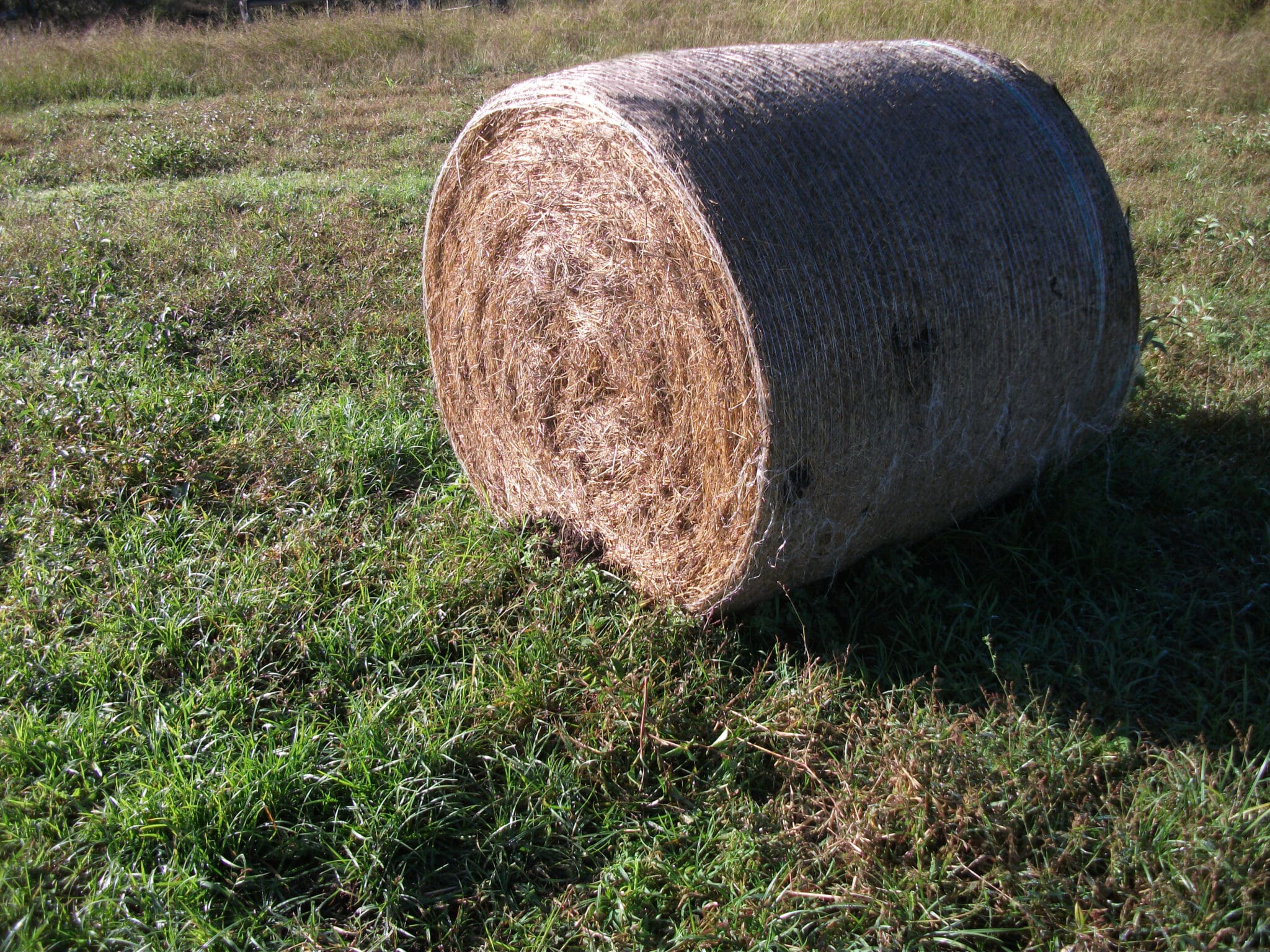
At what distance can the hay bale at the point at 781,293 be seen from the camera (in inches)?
110

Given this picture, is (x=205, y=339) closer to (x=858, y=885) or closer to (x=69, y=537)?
(x=69, y=537)

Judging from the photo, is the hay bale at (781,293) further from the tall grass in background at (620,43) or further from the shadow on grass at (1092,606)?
the tall grass in background at (620,43)

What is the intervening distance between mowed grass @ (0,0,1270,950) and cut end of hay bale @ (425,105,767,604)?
27 cm

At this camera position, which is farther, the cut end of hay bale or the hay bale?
the cut end of hay bale

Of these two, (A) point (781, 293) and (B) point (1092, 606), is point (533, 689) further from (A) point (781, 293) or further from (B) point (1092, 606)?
(B) point (1092, 606)

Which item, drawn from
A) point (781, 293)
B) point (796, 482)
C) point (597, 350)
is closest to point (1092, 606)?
point (796, 482)

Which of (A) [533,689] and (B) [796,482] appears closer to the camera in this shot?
(B) [796,482]

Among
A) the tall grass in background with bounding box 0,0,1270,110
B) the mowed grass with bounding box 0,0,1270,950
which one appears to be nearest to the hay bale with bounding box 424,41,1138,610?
the mowed grass with bounding box 0,0,1270,950

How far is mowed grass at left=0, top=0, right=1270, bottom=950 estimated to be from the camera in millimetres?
2434

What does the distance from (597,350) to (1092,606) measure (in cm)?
199

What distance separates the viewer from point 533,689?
3.02m

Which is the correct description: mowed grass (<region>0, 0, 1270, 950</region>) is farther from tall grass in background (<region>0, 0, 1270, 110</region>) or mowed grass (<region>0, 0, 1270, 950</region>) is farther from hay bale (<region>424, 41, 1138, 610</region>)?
tall grass in background (<region>0, 0, 1270, 110</region>)

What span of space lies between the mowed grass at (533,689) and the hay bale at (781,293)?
0.34 meters

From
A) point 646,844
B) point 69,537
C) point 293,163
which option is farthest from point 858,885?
point 293,163
